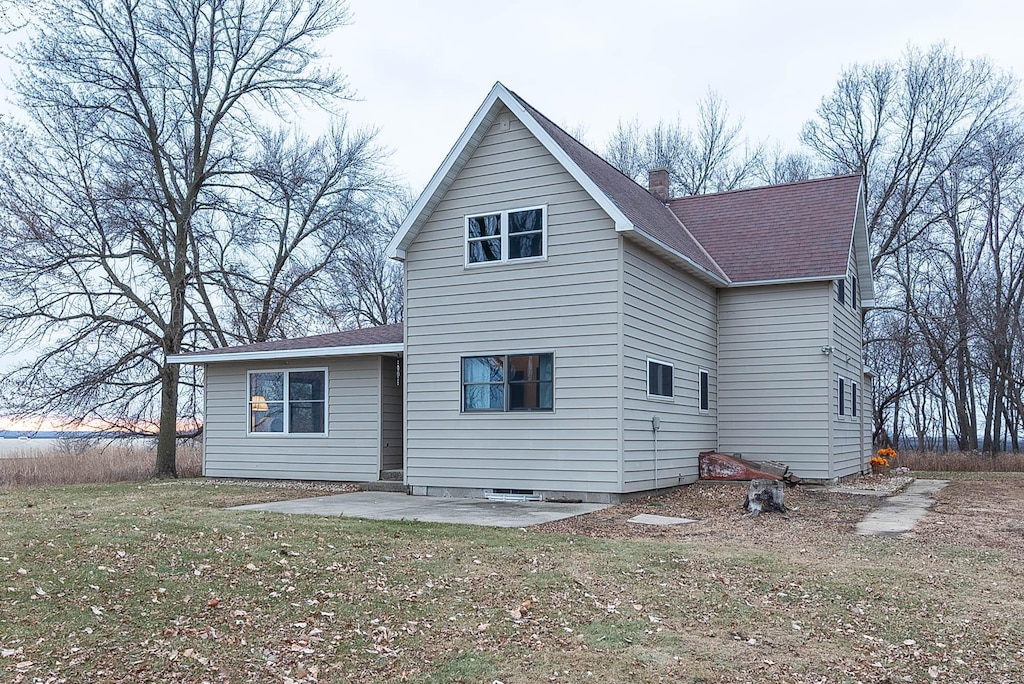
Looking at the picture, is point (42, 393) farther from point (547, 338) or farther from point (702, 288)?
point (702, 288)

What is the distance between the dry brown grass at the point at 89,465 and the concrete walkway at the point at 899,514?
16.1 metres

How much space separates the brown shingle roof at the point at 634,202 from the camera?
44.3 ft

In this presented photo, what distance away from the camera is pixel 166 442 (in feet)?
71.6

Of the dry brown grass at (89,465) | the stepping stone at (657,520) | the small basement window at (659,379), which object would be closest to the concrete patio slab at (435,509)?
the stepping stone at (657,520)

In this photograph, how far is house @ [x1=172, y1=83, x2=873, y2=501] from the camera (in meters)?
13.1

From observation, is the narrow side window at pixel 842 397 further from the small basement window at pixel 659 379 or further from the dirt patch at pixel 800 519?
the small basement window at pixel 659 379

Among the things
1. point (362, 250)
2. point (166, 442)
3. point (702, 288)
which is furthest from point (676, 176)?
point (166, 442)

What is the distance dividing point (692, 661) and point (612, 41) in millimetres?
17378

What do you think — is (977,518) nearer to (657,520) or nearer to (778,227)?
(657,520)

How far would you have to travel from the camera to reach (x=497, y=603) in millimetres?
6824

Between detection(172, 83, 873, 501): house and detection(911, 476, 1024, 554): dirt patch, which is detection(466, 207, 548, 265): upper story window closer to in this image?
detection(172, 83, 873, 501): house

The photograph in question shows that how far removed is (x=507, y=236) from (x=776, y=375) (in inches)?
240

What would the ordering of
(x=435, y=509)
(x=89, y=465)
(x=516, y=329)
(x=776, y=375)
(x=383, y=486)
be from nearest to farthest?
(x=435, y=509), (x=516, y=329), (x=383, y=486), (x=776, y=375), (x=89, y=465)

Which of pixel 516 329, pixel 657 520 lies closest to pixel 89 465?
pixel 516 329
